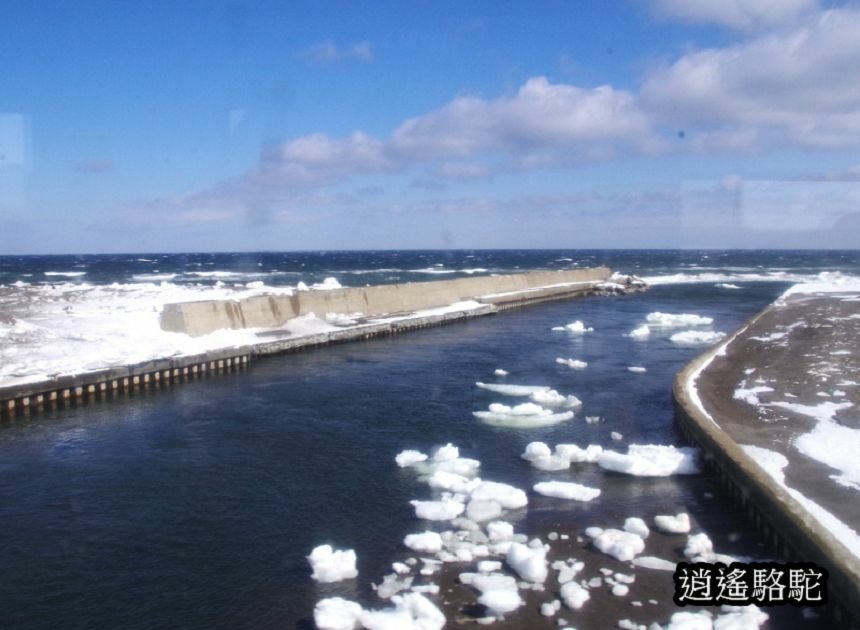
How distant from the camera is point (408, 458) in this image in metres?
15.7

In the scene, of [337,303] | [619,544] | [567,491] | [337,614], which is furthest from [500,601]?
[337,303]

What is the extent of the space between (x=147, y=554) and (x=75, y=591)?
1270mm

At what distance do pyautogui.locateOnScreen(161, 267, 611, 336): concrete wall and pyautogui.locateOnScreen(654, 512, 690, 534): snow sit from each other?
2320 cm

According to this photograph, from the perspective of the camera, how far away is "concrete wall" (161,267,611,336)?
31.0 meters

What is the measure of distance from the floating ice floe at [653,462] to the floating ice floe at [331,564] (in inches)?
255

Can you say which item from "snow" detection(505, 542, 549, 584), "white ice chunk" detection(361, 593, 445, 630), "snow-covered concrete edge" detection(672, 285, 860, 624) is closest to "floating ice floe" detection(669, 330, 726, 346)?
"snow-covered concrete edge" detection(672, 285, 860, 624)

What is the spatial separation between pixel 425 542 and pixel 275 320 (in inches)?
995

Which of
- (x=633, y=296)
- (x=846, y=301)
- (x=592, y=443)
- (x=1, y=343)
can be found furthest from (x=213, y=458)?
(x=633, y=296)

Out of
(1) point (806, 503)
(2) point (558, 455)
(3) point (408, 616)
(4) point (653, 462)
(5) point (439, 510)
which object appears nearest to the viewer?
(3) point (408, 616)

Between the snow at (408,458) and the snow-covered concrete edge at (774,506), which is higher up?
the snow-covered concrete edge at (774,506)

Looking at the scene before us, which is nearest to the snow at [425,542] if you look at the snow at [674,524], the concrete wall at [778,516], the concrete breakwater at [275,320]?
the snow at [674,524]

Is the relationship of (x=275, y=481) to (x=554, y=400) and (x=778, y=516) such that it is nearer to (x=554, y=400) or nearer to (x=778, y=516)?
(x=778, y=516)

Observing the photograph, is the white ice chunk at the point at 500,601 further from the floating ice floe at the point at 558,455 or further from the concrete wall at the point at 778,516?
the floating ice floe at the point at 558,455

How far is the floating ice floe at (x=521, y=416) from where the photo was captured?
749 inches
